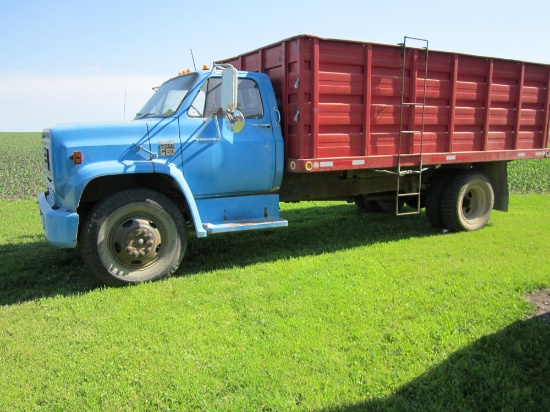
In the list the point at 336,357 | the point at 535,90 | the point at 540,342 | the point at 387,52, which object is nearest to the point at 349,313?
the point at 336,357

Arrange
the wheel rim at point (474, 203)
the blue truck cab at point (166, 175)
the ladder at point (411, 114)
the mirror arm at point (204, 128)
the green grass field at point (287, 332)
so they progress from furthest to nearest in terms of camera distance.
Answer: the wheel rim at point (474, 203)
the ladder at point (411, 114)
the mirror arm at point (204, 128)
the blue truck cab at point (166, 175)
the green grass field at point (287, 332)

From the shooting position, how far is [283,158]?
5984mm

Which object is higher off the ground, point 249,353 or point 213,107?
point 213,107

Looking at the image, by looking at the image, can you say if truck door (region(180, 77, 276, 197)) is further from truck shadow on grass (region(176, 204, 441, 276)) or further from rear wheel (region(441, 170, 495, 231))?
rear wheel (region(441, 170, 495, 231))

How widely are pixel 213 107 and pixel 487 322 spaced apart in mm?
3782

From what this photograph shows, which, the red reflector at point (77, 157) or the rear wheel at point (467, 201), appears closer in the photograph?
the red reflector at point (77, 157)

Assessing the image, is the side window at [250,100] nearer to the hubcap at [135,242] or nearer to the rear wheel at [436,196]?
the hubcap at [135,242]

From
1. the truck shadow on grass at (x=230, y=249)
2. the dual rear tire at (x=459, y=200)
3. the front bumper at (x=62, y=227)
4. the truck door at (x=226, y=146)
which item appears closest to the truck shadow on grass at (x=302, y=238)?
the truck shadow on grass at (x=230, y=249)

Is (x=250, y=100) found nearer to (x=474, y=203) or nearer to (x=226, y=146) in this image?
(x=226, y=146)

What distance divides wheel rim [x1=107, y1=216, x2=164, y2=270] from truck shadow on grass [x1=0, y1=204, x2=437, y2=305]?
0.47 meters

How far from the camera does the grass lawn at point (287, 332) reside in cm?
305

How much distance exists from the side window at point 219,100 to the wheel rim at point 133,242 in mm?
1448

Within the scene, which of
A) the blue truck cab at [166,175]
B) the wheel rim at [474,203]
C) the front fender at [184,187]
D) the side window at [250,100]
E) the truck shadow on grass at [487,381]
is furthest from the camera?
the wheel rim at [474,203]

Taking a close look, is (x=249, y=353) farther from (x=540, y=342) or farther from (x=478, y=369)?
(x=540, y=342)
